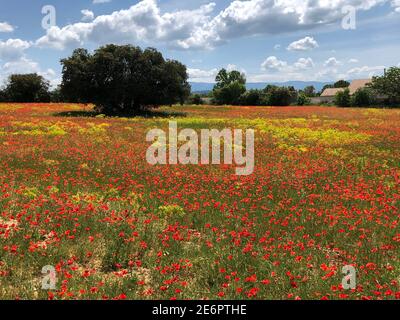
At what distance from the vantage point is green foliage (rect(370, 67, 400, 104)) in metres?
93.5

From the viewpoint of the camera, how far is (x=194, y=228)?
10.2m

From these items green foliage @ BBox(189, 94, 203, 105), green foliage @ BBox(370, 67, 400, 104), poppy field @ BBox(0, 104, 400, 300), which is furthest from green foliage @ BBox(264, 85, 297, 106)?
poppy field @ BBox(0, 104, 400, 300)

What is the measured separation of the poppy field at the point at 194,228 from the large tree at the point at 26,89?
63337 millimetres

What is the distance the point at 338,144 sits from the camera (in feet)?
82.1

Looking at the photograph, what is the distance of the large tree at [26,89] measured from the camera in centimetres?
7588

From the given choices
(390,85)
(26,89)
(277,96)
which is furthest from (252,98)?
(26,89)

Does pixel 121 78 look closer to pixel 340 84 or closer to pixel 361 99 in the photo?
pixel 361 99

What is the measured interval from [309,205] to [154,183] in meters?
5.01

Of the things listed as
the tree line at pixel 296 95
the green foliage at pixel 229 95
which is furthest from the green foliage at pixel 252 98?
the green foliage at pixel 229 95

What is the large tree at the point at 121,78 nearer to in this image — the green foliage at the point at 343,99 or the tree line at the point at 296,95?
the tree line at the point at 296,95

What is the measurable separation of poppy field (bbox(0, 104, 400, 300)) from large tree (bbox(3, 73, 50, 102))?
63337 millimetres

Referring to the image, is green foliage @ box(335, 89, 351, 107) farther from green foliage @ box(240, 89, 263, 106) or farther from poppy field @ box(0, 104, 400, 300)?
poppy field @ box(0, 104, 400, 300)
